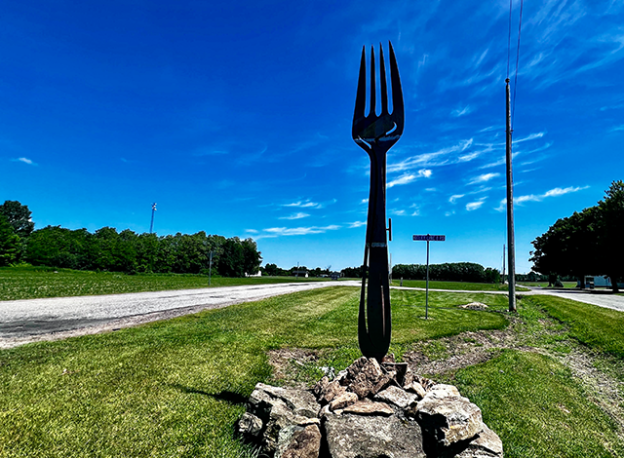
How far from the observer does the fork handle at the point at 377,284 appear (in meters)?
4.75

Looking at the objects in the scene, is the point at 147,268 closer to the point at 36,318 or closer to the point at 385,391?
the point at 36,318

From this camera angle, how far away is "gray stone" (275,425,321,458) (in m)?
2.76

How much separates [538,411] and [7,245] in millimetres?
74085

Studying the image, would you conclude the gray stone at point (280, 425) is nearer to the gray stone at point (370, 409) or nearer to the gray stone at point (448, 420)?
the gray stone at point (370, 409)

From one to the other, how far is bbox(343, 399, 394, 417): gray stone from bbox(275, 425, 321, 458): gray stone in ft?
1.48

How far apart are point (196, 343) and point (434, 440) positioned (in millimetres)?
5438

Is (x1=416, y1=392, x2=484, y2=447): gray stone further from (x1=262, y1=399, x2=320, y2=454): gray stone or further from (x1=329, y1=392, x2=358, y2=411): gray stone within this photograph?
(x1=262, y1=399, x2=320, y2=454): gray stone

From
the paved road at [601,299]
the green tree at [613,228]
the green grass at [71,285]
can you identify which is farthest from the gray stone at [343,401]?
the green tree at [613,228]

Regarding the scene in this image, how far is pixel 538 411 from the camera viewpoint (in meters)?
4.25

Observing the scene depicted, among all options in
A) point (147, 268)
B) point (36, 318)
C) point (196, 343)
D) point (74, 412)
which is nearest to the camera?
point (74, 412)

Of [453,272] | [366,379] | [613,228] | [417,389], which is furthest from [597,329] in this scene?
[453,272]

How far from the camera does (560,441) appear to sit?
11.6 ft

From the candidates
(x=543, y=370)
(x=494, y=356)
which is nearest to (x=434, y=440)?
(x=543, y=370)

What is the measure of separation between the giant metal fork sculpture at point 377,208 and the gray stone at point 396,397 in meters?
1.14
